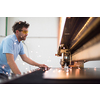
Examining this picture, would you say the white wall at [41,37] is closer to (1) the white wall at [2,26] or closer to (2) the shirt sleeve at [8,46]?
(1) the white wall at [2,26]

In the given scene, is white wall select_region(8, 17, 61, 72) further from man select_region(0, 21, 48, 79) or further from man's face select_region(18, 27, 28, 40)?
man's face select_region(18, 27, 28, 40)

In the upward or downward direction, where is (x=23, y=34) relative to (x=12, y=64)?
upward

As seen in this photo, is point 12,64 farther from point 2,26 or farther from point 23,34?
point 2,26

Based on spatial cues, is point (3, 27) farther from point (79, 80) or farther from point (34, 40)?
point (79, 80)

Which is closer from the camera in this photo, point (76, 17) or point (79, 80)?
point (79, 80)

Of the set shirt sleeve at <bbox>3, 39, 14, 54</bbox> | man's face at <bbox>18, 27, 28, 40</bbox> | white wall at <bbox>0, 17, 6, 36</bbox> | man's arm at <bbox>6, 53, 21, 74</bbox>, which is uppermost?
white wall at <bbox>0, 17, 6, 36</bbox>

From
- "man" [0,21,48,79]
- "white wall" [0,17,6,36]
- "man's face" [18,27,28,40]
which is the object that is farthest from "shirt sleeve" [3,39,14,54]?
"white wall" [0,17,6,36]

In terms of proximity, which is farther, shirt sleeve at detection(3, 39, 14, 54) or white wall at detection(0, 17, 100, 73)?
white wall at detection(0, 17, 100, 73)

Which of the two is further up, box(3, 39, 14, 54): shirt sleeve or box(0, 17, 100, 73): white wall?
box(0, 17, 100, 73): white wall

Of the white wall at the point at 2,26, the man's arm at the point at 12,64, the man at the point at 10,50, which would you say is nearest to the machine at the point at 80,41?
the man at the point at 10,50

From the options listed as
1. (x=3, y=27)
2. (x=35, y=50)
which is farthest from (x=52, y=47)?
(x=3, y=27)

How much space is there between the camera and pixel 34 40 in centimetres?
303

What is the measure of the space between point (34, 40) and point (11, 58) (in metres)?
2.25

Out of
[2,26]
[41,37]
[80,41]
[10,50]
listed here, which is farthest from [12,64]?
[2,26]
